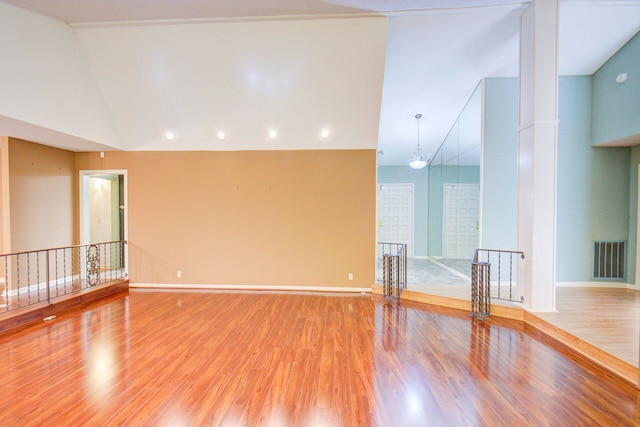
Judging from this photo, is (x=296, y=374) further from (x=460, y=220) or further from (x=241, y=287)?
(x=460, y=220)

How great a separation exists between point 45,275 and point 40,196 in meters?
1.45

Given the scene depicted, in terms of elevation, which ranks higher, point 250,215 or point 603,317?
point 250,215

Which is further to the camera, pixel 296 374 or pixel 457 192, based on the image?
pixel 457 192

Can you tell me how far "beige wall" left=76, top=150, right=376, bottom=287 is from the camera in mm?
5363

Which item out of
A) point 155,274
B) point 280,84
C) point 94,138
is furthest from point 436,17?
point 155,274

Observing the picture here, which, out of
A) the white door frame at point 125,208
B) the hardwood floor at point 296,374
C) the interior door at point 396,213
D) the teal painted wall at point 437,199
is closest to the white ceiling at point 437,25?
the teal painted wall at point 437,199

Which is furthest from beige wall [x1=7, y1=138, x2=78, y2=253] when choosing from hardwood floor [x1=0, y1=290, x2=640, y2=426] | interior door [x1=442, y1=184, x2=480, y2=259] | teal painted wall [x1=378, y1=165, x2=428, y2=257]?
interior door [x1=442, y1=184, x2=480, y2=259]

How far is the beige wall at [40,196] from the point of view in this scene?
4.60 metres

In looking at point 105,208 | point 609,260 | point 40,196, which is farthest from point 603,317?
point 105,208

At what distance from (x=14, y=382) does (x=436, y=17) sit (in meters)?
6.15

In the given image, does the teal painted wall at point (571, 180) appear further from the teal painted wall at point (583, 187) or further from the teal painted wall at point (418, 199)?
the teal painted wall at point (418, 199)

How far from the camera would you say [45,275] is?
498cm

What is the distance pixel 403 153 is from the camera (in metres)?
7.85

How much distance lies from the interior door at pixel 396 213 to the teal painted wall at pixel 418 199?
0.12 metres
